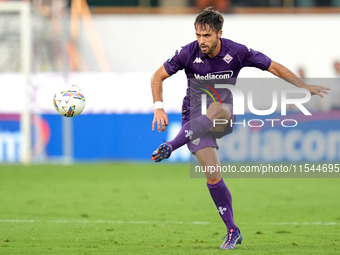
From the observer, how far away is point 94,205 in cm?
890

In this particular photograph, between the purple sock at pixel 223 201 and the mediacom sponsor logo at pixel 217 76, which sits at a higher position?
the mediacom sponsor logo at pixel 217 76

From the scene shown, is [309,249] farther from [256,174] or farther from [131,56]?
[131,56]

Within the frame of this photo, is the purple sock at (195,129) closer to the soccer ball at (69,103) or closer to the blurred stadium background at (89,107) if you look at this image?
the soccer ball at (69,103)

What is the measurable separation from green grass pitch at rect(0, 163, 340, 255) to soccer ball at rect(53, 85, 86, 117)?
1.34m

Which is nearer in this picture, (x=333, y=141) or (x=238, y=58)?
(x=238, y=58)

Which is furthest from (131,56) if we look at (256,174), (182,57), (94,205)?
(182,57)

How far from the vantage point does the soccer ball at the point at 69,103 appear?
614 cm

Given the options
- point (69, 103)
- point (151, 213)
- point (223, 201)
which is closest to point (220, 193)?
point (223, 201)

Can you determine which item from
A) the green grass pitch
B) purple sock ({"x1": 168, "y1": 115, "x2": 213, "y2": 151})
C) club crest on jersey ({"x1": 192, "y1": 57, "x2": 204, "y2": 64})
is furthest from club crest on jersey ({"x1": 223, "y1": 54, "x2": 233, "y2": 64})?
the green grass pitch

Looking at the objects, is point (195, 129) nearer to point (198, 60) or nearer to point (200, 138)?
point (200, 138)

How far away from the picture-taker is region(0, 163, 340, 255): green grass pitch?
5723 millimetres

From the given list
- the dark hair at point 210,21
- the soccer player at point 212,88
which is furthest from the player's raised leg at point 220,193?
the dark hair at point 210,21

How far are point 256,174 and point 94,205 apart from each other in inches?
219

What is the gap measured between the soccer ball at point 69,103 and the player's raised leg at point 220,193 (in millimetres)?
A: 1435
